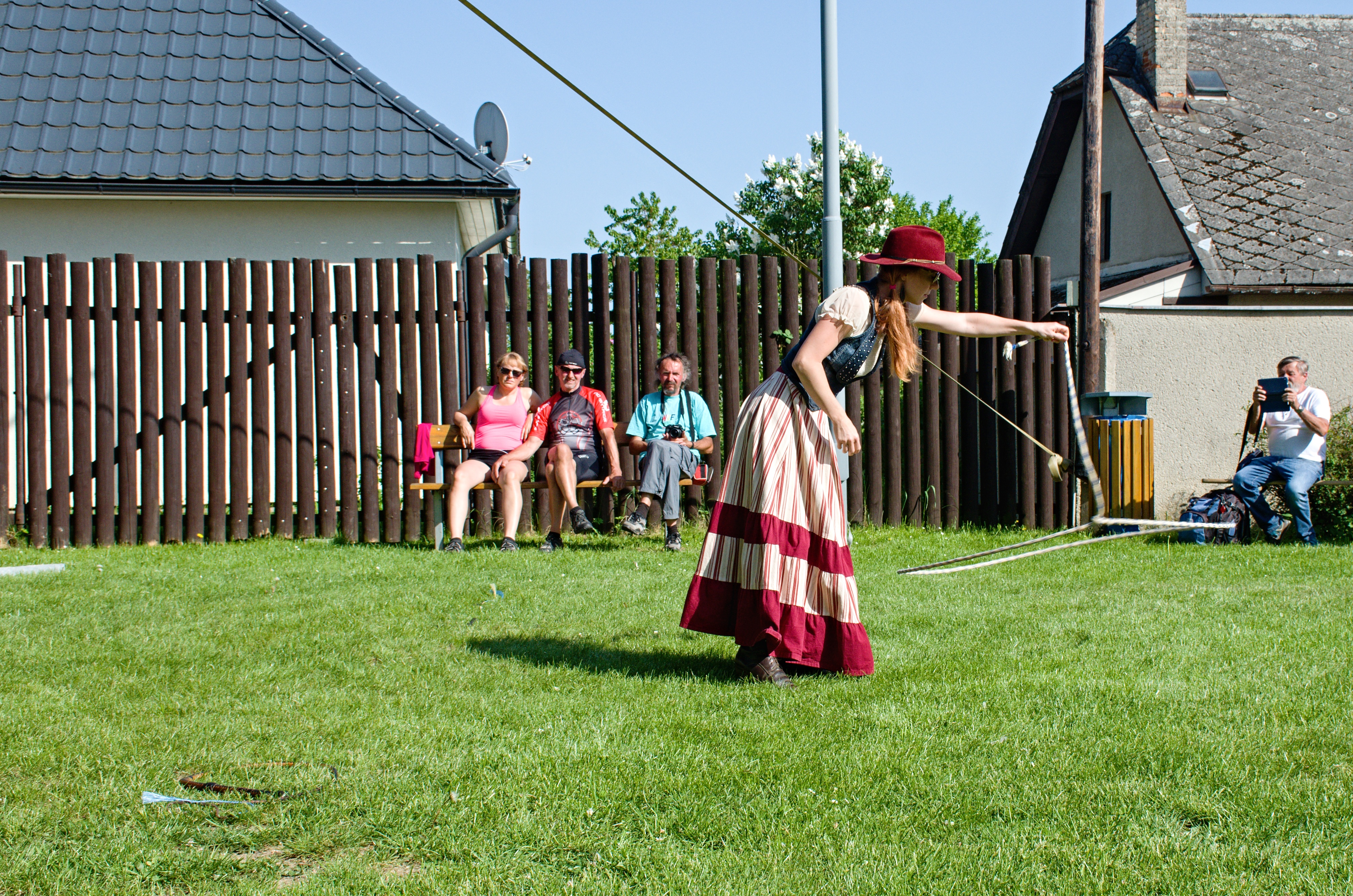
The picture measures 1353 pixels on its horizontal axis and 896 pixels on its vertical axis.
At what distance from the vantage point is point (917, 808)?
2.94 meters

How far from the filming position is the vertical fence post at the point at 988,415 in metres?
9.46

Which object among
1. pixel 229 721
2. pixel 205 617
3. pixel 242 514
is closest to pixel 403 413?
pixel 242 514

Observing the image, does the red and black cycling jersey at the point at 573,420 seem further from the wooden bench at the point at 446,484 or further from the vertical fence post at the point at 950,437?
the vertical fence post at the point at 950,437

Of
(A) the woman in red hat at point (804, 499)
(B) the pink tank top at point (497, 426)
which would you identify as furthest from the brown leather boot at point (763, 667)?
Result: (B) the pink tank top at point (497, 426)

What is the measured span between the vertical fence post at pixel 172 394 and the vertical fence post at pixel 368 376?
1306 mm

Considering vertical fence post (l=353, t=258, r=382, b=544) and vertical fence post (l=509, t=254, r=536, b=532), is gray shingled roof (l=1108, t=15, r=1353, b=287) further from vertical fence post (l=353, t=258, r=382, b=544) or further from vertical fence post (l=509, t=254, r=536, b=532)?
vertical fence post (l=353, t=258, r=382, b=544)

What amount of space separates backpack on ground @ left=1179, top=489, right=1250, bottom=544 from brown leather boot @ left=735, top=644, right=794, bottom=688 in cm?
498

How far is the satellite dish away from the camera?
36.5 feet

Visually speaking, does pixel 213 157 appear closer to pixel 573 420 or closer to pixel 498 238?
pixel 498 238

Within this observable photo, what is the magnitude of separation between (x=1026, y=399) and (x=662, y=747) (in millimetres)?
6798

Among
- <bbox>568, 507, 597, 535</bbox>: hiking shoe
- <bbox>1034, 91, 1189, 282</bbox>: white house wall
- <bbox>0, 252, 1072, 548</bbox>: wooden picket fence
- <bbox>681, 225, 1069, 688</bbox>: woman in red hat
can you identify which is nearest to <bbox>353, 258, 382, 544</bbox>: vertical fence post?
<bbox>0, 252, 1072, 548</bbox>: wooden picket fence

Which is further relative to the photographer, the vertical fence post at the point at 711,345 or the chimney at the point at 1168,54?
the chimney at the point at 1168,54

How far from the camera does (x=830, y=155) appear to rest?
26.8 ft

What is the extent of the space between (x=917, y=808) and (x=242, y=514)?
6.91m
